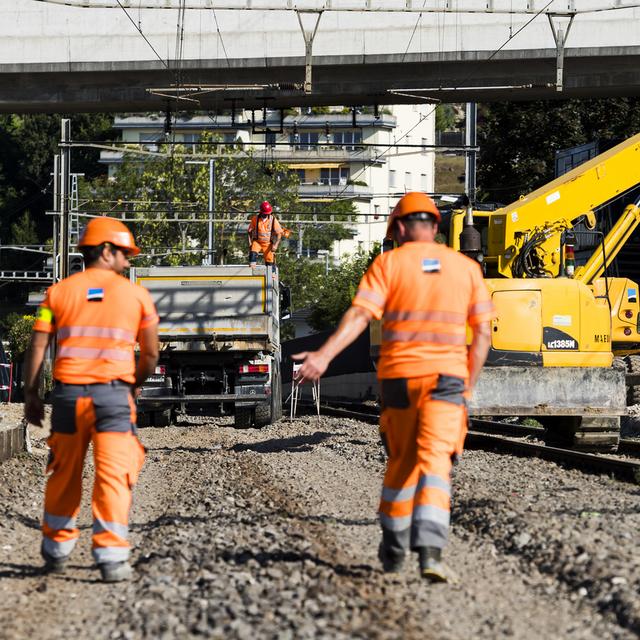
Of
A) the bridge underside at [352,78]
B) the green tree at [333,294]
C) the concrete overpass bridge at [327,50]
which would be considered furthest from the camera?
the green tree at [333,294]

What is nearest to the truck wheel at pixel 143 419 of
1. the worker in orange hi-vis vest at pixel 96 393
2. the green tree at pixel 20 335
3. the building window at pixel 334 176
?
the worker in orange hi-vis vest at pixel 96 393

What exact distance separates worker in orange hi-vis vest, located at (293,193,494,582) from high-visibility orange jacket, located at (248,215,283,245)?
57.2 ft

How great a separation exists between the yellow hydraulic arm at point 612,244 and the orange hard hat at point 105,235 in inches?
407

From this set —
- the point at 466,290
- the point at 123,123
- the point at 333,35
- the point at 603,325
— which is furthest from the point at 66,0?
the point at 123,123

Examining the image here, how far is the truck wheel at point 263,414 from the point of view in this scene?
24516mm

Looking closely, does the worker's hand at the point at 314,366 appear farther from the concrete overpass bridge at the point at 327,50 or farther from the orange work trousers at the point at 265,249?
the concrete overpass bridge at the point at 327,50

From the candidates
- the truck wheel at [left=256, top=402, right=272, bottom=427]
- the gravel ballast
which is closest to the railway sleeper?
the gravel ballast

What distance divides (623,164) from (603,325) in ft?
9.10

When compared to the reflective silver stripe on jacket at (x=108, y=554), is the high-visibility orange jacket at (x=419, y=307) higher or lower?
higher

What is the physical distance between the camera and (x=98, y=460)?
7.53m

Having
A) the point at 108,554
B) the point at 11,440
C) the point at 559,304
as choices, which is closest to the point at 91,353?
the point at 108,554

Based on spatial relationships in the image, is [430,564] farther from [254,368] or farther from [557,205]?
[254,368]

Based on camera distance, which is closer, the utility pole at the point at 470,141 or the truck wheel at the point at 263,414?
the truck wheel at the point at 263,414

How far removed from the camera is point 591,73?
1162 inches
